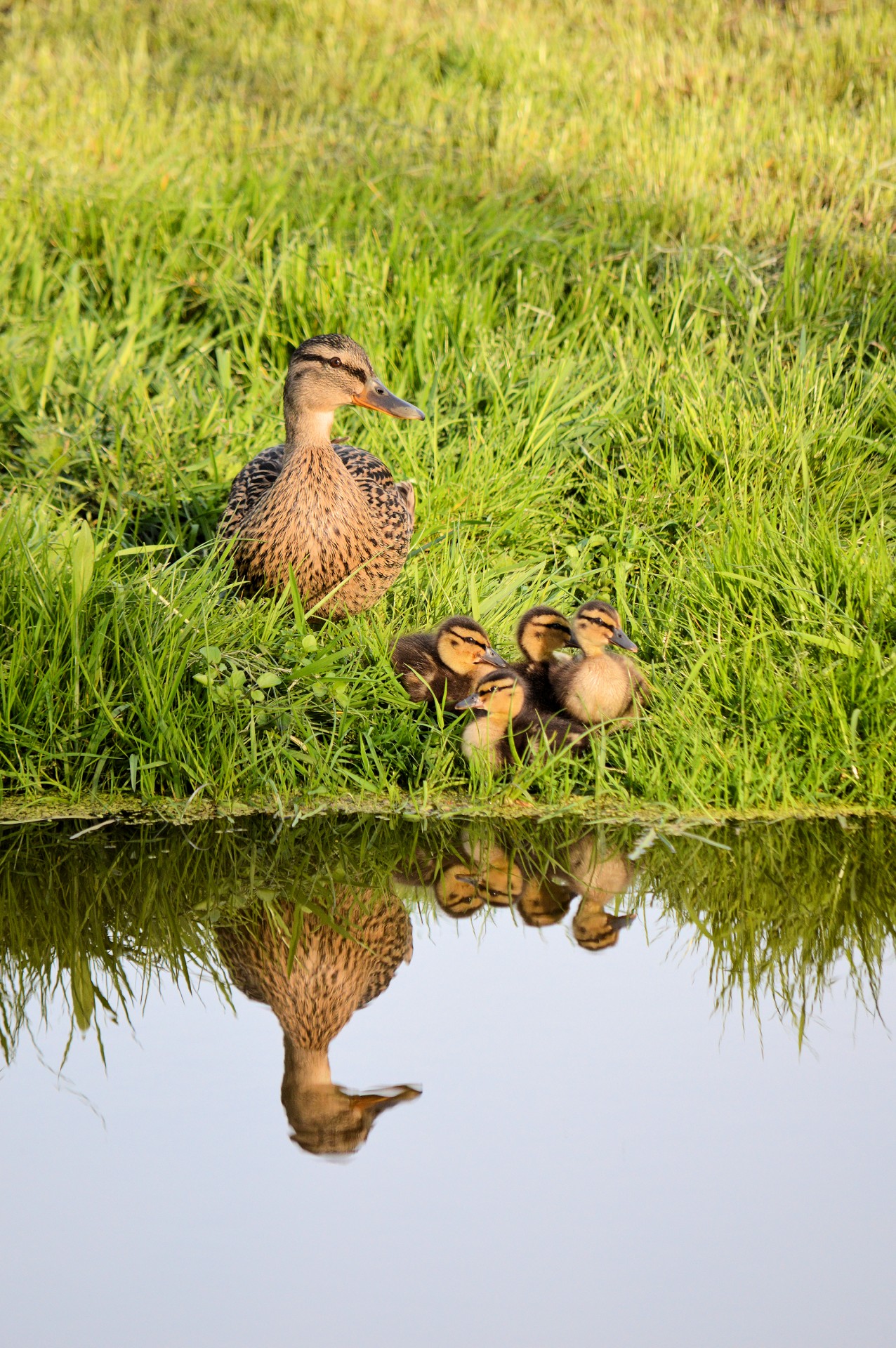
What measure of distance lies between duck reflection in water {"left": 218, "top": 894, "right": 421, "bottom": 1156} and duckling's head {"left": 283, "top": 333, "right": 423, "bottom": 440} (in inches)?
76.2

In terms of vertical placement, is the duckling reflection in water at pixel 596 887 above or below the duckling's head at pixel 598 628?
below

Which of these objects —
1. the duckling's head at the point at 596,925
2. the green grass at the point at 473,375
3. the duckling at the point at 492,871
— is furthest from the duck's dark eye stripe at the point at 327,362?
the duckling's head at the point at 596,925

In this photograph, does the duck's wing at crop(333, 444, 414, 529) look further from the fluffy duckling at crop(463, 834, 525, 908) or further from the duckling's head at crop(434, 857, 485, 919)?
the duckling's head at crop(434, 857, 485, 919)

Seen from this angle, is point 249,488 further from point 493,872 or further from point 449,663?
point 493,872

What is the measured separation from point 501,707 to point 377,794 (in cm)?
43

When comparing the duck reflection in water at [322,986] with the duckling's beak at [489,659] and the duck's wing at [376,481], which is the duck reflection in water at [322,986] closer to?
the duckling's beak at [489,659]

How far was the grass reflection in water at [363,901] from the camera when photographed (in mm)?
3168

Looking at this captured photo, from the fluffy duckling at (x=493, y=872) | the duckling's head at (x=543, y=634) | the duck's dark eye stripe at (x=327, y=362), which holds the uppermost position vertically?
the duck's dark eye stripe at (x=327, y=362)

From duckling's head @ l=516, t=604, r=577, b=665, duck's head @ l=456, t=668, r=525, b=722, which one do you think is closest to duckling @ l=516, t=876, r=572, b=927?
duck's head @ l=456, t=668, r=525, b=722

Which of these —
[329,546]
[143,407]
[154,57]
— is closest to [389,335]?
[143,407]

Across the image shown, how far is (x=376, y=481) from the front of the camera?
16.3ft

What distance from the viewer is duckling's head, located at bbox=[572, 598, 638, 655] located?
417 centimetres

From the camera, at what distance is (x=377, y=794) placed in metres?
→ 4.07

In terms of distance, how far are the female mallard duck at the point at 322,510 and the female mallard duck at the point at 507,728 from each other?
73 centimetres
